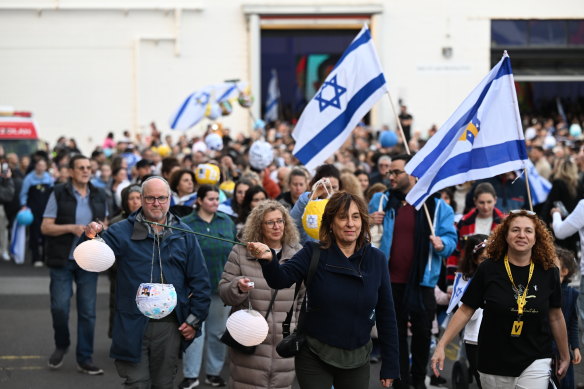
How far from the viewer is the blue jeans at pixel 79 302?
9477 mm

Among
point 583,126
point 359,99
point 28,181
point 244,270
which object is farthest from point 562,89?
point 244,270

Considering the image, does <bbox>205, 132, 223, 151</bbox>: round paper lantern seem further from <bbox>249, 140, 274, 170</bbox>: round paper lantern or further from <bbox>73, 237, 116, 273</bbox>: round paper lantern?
<bbox>73, 237, 116, 273</bbox>: round paper lantern

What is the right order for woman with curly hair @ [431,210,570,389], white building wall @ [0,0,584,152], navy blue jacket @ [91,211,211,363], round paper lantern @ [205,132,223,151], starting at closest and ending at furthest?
1. woman with curly hair @ [431,210,570,389]
2. navy blue jacket @ [91,211,211,363]
3. round paper lantern @ [205,132,223,151]
4. white building wall @ [0,0,584,152]

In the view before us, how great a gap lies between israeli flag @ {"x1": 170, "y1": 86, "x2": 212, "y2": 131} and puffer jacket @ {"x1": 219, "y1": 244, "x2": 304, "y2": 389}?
13906 mm

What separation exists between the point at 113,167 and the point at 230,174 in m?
1.78

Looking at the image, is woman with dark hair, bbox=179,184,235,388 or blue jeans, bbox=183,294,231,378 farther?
blue jeans, bbox=183,294,231,378

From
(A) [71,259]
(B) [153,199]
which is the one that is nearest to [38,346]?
(A) [71,259]

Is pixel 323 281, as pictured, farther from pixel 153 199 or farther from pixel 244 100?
pixel 244 100

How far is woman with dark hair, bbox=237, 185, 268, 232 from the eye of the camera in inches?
388

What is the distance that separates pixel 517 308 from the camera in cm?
606

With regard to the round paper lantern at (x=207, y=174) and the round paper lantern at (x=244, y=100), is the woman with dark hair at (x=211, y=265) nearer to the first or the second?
the round paper lantern at (x=207, y=174)

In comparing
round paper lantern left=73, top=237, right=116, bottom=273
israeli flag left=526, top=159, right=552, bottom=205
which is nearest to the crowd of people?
round paper lantern left=73, top=237, right=116, bottom=273

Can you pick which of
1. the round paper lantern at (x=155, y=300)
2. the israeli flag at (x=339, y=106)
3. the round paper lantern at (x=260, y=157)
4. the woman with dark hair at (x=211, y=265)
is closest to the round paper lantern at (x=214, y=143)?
the round paper lantern at (x=260, y=157)

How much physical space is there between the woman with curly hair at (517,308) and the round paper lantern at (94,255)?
216 centimetres
